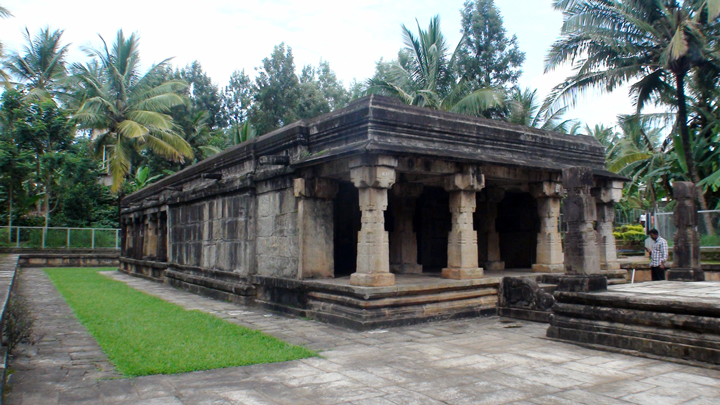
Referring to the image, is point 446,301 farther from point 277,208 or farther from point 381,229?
point 277,208

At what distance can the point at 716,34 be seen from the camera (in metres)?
15.9

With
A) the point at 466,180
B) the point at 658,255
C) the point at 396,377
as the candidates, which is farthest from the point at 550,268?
the point at 396,377

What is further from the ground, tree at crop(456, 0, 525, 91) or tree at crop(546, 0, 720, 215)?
tree at crop(456, 0, 525, 91)

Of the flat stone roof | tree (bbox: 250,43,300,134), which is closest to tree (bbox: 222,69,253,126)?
tree (bbox: 250,43,300,134)

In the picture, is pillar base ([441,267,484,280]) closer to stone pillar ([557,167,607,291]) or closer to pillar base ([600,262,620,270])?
stone pillar ([557,167,607,291])

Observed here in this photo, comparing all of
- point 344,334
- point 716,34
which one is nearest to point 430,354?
point 344,334

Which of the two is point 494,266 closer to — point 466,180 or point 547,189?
point 547,189

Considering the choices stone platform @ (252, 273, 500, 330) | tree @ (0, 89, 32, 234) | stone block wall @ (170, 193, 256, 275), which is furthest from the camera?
tree @ (0, 89, 32, 234)

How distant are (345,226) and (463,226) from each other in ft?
12.6

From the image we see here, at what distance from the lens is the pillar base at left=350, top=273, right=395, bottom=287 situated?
783cm

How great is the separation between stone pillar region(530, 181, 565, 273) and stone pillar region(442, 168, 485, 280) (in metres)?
2.00

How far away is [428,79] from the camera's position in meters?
24.0

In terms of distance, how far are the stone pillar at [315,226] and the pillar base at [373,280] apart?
1505 mm

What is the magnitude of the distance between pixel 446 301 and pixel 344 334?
2008 mm
